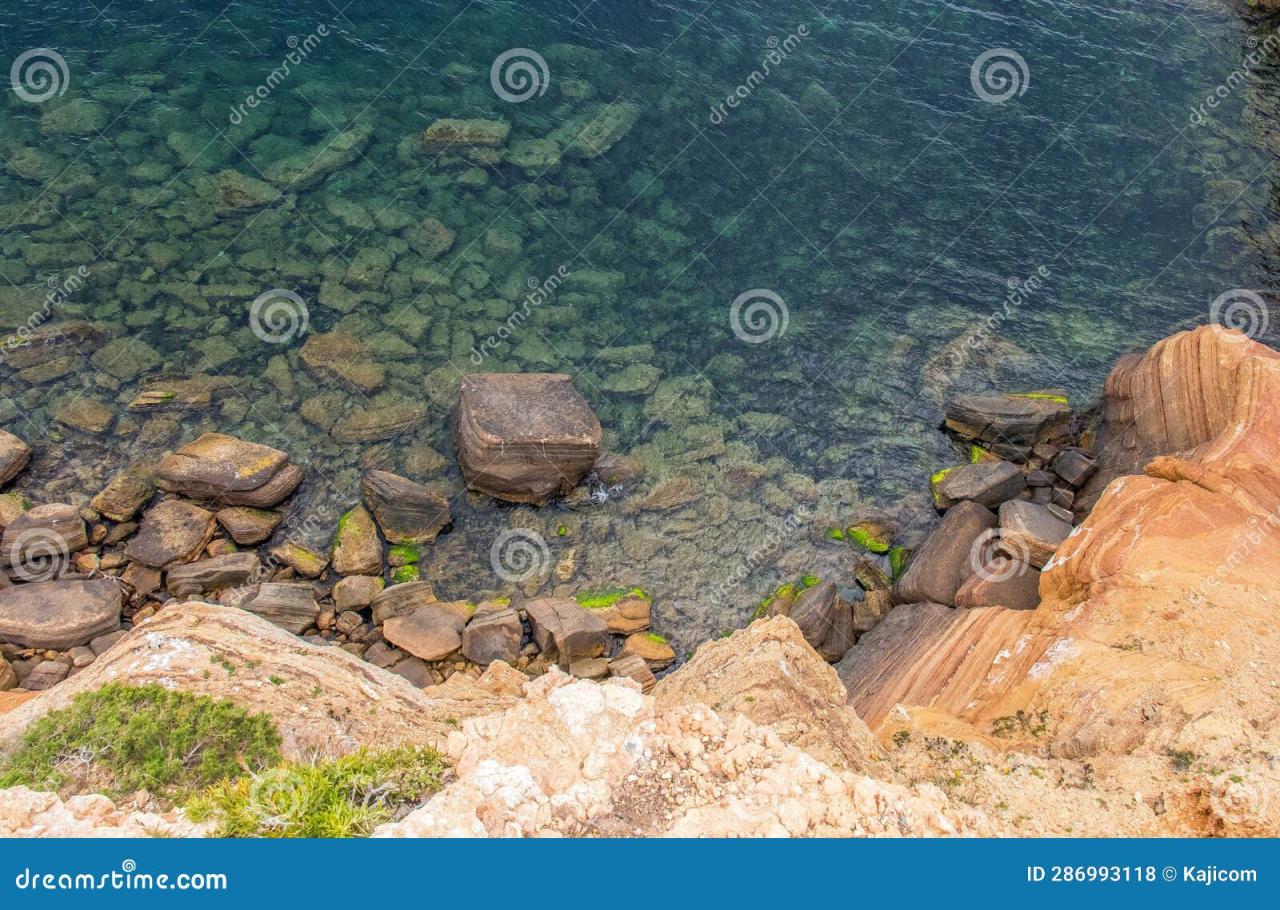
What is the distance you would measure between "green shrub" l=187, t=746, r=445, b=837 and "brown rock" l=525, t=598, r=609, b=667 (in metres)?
5.88

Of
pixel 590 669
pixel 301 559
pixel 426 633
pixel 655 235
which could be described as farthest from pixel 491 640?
pixel 655 235

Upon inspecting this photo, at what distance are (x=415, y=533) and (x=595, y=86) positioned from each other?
13563 millimetres

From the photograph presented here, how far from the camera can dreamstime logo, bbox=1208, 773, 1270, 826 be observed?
7.61 meters

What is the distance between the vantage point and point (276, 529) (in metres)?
15.3

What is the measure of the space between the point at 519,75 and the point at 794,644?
1786 cm

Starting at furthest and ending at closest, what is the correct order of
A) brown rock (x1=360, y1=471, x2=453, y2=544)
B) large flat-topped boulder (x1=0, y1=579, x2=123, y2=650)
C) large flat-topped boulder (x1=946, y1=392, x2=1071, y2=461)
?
large flat-topped boulder (x1=946, y1=392, x2=1071, y2=461) < brown rock (x1=360, y1=471, x2=453, y2=544) < large flat-topped boulder (x1=0, y1=579, x2=123, y2=650)

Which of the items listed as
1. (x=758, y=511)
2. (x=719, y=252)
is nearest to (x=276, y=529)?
(x=758, y=511)

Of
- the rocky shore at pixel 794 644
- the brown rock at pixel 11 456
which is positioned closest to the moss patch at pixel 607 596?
the rocky shore at pixel 794 644

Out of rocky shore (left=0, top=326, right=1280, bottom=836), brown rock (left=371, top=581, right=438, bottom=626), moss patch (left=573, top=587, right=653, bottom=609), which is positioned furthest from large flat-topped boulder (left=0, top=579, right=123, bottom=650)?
moss patch (left=573, top=587, right=653, bottom=609)

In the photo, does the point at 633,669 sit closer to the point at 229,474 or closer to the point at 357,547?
the point at 357,547
